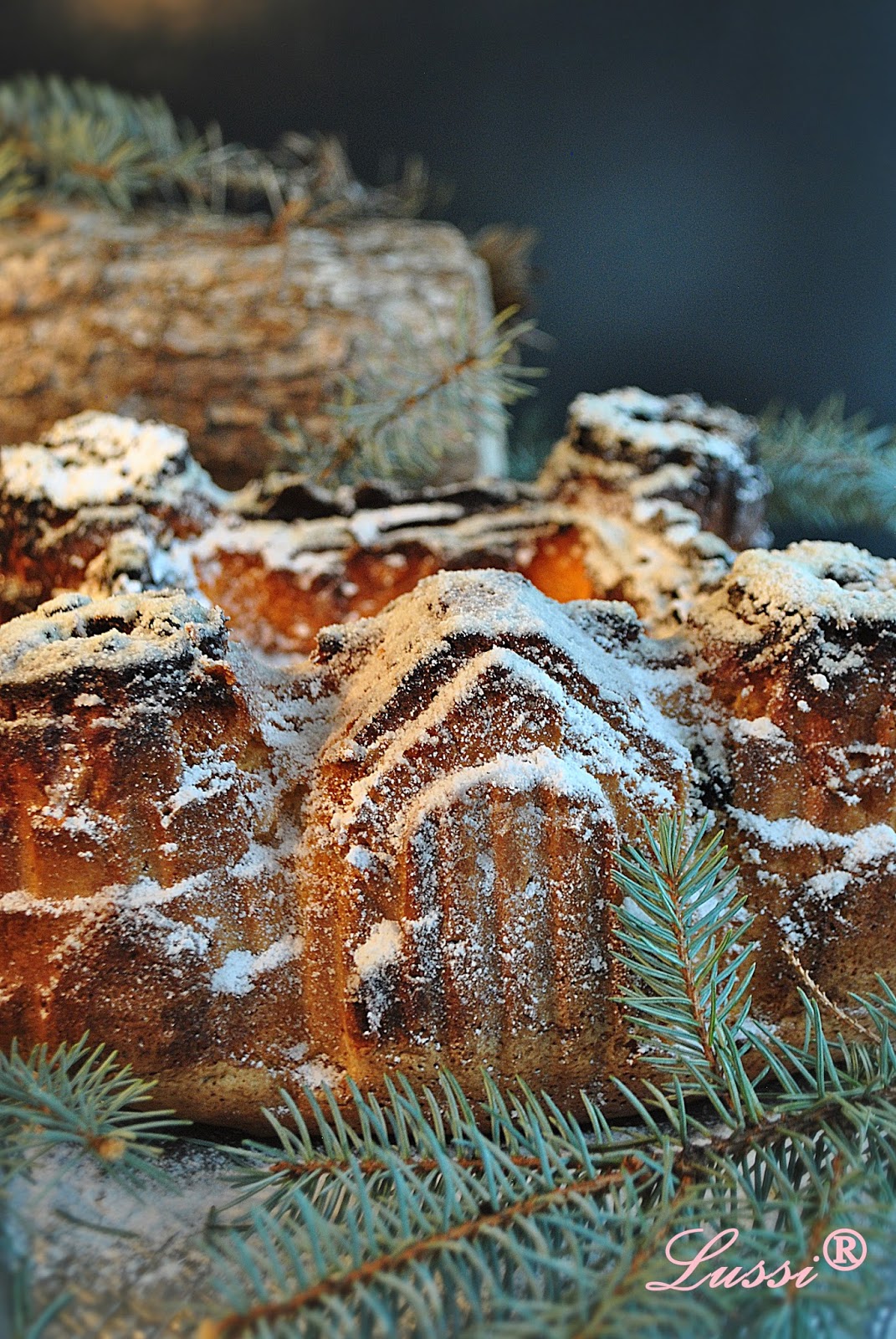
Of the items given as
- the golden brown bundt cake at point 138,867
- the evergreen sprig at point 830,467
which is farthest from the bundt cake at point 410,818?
the evergreen sprig at point 830,467

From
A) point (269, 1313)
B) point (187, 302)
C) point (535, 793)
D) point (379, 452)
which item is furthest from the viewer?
point (187, 302)

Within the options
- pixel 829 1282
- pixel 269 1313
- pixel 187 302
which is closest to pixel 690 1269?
pixel 829 1282

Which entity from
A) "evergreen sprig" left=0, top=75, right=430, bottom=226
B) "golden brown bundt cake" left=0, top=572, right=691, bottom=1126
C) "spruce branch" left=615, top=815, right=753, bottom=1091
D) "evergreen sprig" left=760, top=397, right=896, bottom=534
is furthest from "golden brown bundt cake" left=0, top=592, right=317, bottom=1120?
"evergreen sprig" left=760, top=397, right=896, bottom=534

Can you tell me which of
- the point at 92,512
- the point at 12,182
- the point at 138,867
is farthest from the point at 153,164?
the point at 138,867

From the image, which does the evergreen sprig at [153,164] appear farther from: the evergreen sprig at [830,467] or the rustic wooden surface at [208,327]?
the evergreen sprig at [830,467]

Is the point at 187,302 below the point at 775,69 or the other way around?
below

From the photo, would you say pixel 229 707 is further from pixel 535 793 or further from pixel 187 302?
pixel 187 302
